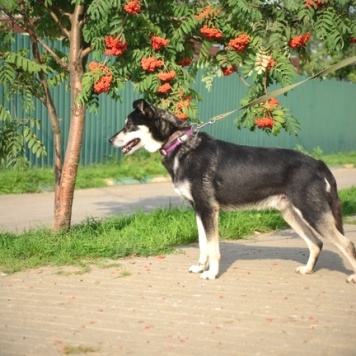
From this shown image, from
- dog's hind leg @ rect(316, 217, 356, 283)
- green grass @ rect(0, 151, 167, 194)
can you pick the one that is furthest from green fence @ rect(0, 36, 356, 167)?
dog's hind leg @ rect(316, 217, 356, 283)

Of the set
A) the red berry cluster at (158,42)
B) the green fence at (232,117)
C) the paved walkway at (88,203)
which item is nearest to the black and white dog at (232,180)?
the red berry cluster at (158,42)

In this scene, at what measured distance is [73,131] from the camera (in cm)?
895

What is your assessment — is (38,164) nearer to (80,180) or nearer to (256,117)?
(80,180)

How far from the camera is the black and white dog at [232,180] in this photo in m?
7.12

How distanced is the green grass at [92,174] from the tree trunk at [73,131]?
527 centimetres

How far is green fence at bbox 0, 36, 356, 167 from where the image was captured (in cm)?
1692

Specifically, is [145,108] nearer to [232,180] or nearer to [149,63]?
[149,63]

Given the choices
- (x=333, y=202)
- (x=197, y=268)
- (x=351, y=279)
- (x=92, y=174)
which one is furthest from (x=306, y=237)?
(x=92, y=174)

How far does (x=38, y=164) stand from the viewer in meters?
16.6

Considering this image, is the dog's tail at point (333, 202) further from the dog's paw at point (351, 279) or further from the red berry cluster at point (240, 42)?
the red berry cluster at point (240, 42)

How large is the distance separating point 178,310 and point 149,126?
227 centimetres

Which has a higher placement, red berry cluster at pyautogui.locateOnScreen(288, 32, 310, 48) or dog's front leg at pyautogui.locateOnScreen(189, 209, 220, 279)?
red berry cluster at pyautogui.locateOnScreen(288, 32, 310, 48)

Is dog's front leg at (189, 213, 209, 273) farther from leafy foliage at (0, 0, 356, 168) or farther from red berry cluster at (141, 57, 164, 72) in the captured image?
red berry cluster at (141, 57, 164, 72)

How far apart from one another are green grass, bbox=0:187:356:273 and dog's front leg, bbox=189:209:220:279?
0.90 metres
